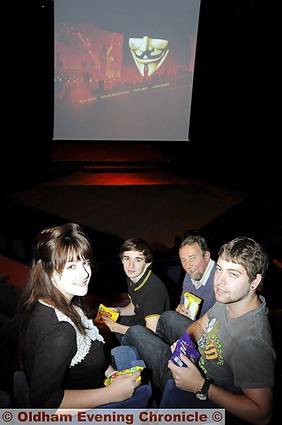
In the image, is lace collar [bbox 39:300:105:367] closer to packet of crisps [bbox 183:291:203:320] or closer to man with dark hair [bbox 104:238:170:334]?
man with dark hair [bbox 104:238:170:334]

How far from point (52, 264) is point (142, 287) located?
44.6 inches

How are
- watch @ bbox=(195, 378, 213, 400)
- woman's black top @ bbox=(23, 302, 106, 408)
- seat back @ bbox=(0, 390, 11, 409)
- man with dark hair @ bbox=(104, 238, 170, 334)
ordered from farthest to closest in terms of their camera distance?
man with dark hair @ bbox=(104, 238, 170, 334) → seat back @ bbox=(0, 390, 11, 409) → watch @ bbox=(195, 378, 213, 400) → woman's black top @ bbox=(23, 302, 106, 408)

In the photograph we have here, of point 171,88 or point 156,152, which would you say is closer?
point 171,88

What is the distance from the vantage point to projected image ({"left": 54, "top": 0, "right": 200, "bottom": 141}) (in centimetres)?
691

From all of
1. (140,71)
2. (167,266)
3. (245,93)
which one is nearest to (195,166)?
(245,93)

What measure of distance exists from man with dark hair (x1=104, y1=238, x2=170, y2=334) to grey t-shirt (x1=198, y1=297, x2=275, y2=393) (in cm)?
63

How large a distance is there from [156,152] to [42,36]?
400cm

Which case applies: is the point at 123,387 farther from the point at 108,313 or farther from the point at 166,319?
the point at 108,313

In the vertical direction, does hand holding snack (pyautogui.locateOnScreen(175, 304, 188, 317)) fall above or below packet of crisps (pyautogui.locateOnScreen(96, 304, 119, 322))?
above

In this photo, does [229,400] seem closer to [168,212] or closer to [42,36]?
[168,212]

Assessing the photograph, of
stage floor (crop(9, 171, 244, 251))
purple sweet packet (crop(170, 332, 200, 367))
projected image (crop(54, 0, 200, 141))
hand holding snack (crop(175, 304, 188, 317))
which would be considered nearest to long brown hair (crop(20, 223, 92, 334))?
purple sweet packet (crop(170, 332, 200, 367))

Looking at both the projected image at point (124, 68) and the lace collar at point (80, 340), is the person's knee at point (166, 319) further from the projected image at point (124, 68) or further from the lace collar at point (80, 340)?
the projected image at point (124, 68)

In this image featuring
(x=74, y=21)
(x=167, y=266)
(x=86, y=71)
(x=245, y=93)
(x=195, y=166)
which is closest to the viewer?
(x=167, y=266)

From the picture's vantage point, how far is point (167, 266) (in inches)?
185
